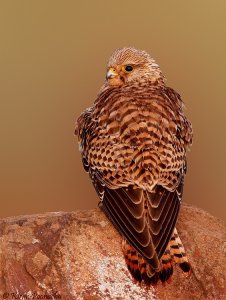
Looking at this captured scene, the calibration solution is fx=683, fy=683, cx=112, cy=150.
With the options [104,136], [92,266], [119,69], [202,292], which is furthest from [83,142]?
[202,292]

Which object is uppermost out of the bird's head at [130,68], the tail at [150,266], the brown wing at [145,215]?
the bird's head at [130,68]

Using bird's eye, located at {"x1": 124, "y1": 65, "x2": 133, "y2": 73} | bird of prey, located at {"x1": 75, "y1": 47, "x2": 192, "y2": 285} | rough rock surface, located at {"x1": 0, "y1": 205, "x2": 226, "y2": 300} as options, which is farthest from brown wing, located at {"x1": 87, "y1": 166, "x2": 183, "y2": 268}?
bird's eye, located at {"x1": 124, "y1": 65, "x2": 133, "y2": 73}

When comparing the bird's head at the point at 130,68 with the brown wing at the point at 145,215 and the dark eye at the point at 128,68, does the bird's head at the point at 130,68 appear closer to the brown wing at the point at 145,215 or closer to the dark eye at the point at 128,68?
the dark eye at the point at 128,68

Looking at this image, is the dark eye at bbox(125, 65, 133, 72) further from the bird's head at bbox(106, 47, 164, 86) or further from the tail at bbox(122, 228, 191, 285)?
the tail at bbox(122, 228, 191, 285)

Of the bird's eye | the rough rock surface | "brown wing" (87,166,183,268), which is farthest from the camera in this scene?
the bird's eye

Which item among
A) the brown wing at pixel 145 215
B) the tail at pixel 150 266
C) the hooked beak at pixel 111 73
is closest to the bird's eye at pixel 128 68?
the hooked beak at pixel 111 73

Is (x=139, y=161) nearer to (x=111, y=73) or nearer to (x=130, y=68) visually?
(x=111, y=73)

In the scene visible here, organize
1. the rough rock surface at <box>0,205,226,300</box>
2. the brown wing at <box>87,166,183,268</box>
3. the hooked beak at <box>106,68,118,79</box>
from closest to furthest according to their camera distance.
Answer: the brown wing at <box>87,166,183,268</box> < the rough rock surface at <box>0,205,226,300</box> < the hooked beak at <box>106,68,118,79</box>
